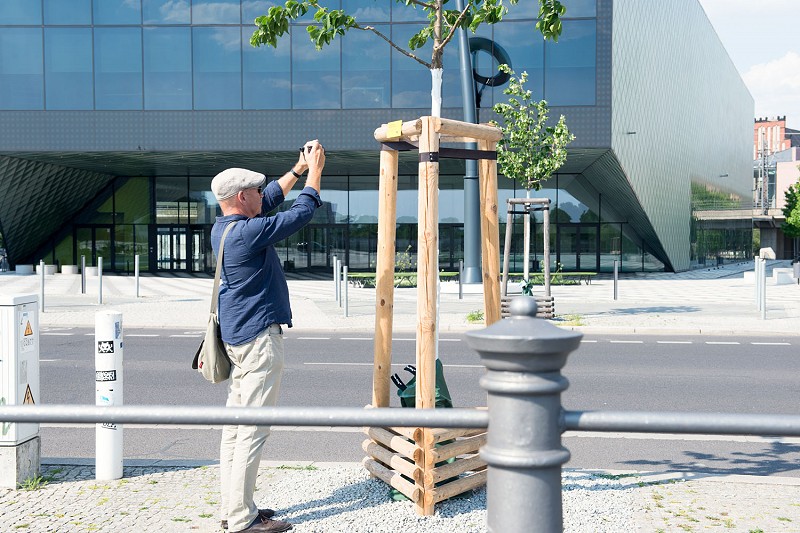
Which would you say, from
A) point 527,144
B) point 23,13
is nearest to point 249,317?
point 527,144

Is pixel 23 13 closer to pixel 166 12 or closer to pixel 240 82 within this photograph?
pixel 166 12

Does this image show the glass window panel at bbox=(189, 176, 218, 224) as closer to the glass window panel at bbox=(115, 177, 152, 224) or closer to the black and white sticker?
the glass window panel at bbox=(115, 177, 152, 224)

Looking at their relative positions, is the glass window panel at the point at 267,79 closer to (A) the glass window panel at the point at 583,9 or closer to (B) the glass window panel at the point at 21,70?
(B) the glass window panel at the point at 21,70

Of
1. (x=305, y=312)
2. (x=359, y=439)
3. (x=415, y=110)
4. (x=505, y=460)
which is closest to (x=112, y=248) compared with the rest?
(x=415, y=110)

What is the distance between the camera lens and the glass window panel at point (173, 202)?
1507 inches

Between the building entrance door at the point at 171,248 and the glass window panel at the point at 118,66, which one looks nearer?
the glass window panel at the point at 118,66

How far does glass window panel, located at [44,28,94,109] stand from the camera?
31.3 meters

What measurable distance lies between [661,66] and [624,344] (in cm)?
2654

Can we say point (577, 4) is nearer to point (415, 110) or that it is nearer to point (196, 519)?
point (415, 110)

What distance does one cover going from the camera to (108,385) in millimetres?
5586

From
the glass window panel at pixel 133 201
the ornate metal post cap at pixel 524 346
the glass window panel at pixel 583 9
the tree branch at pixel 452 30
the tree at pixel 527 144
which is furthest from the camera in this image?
the glass window panel at pixel 133 201

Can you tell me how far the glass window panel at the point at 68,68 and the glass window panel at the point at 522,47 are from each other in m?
14.8

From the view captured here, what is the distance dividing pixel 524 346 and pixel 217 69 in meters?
30.9

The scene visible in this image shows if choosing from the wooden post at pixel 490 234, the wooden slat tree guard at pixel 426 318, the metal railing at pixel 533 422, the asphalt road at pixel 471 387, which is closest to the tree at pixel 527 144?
the asphalt road at pixel 471 387
